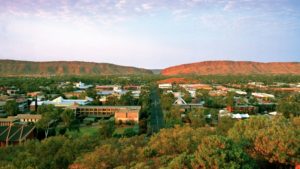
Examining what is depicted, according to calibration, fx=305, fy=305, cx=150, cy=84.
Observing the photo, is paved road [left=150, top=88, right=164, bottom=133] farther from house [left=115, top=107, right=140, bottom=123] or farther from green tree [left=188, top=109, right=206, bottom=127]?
green tree [left=188, top=109, right=206, bottom=127]

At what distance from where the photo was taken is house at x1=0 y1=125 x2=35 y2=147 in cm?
2827

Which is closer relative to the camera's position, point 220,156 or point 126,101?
point 220,156

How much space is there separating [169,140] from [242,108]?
3357 centimetres

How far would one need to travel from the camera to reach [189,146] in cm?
1880

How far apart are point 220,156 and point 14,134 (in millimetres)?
22760

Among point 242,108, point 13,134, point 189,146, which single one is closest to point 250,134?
point 189,146

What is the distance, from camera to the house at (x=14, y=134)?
28.3m

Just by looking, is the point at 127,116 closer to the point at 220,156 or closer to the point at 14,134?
the point at 14,134

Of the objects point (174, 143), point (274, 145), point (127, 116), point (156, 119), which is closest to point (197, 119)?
point (156, 119)

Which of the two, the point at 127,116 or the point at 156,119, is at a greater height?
the point at 127,116

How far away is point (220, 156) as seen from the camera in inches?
517

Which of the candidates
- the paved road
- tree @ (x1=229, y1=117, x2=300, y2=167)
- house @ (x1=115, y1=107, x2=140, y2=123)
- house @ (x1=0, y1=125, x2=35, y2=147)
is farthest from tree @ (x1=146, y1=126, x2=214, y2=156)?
house @ (x1=115, y1=107, x2=140, y2=123)

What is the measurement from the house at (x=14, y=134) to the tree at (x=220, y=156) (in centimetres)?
2052

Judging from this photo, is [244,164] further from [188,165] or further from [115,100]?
[115,100]
